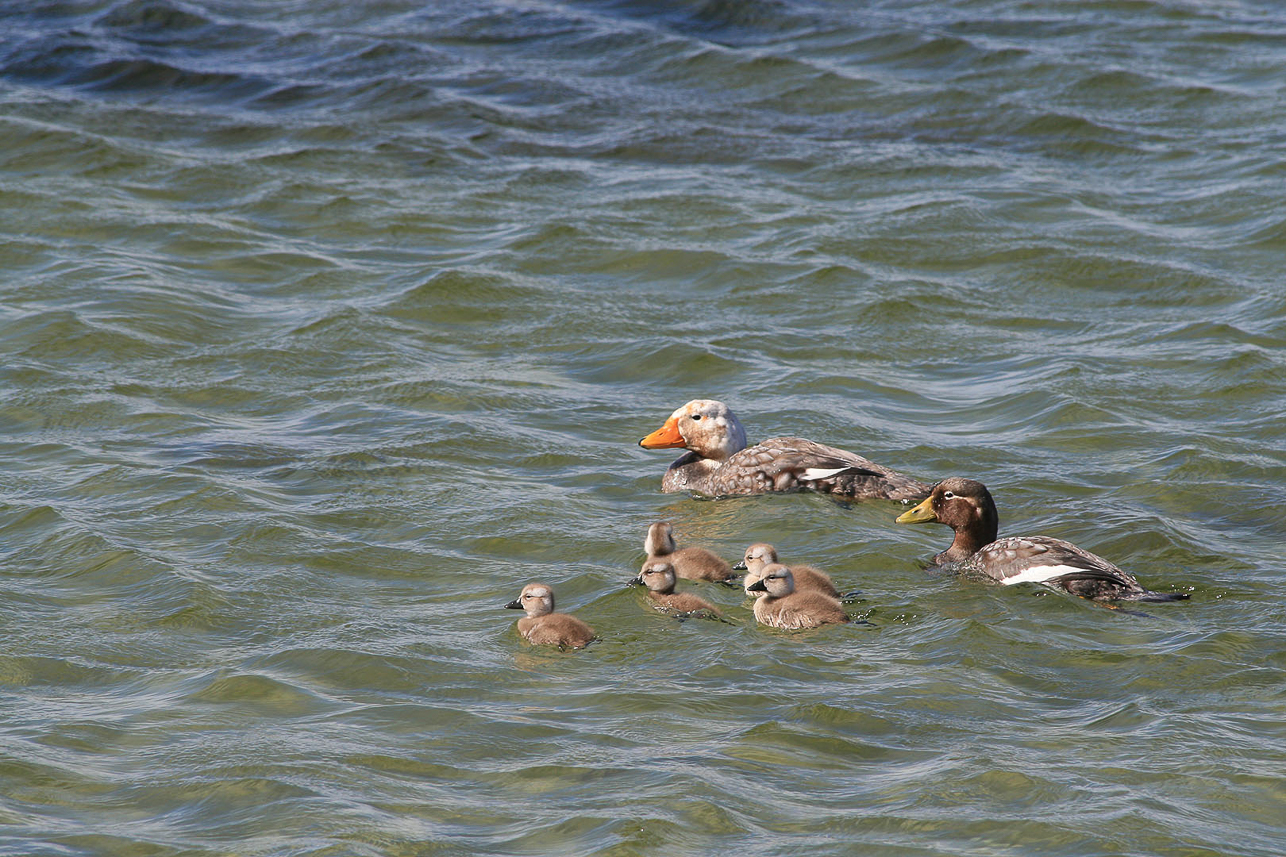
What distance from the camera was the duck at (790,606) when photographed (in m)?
7.20

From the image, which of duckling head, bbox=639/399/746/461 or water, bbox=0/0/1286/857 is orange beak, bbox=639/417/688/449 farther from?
water, bbox=0/0/1286/857

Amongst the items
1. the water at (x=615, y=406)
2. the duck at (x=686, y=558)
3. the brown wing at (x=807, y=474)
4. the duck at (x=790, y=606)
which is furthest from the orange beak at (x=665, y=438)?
the duck at (x=790, y=606)

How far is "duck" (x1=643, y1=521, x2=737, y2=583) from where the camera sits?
308 inches

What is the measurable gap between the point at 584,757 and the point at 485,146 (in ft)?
36.2

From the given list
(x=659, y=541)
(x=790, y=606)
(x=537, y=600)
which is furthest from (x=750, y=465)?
(x=537, y=600)

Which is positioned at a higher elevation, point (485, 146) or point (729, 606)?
point (485, 146)

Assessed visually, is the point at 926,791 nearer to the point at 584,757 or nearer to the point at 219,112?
the point at 584,757

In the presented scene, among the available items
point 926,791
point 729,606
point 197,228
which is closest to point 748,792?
point 926,791

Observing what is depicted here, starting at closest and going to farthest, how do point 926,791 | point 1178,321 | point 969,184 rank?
point 926,791 < point 1178,321 < point 969,184

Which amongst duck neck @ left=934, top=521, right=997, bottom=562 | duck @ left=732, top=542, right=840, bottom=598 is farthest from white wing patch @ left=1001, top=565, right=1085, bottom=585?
duck @ left=732, top=542, right=840, bottom=598

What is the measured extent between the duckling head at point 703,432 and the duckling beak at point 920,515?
5.59 ft

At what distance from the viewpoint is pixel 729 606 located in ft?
25.6

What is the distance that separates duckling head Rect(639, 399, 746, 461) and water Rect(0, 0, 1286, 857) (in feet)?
0.95

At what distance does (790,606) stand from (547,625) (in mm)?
1128
